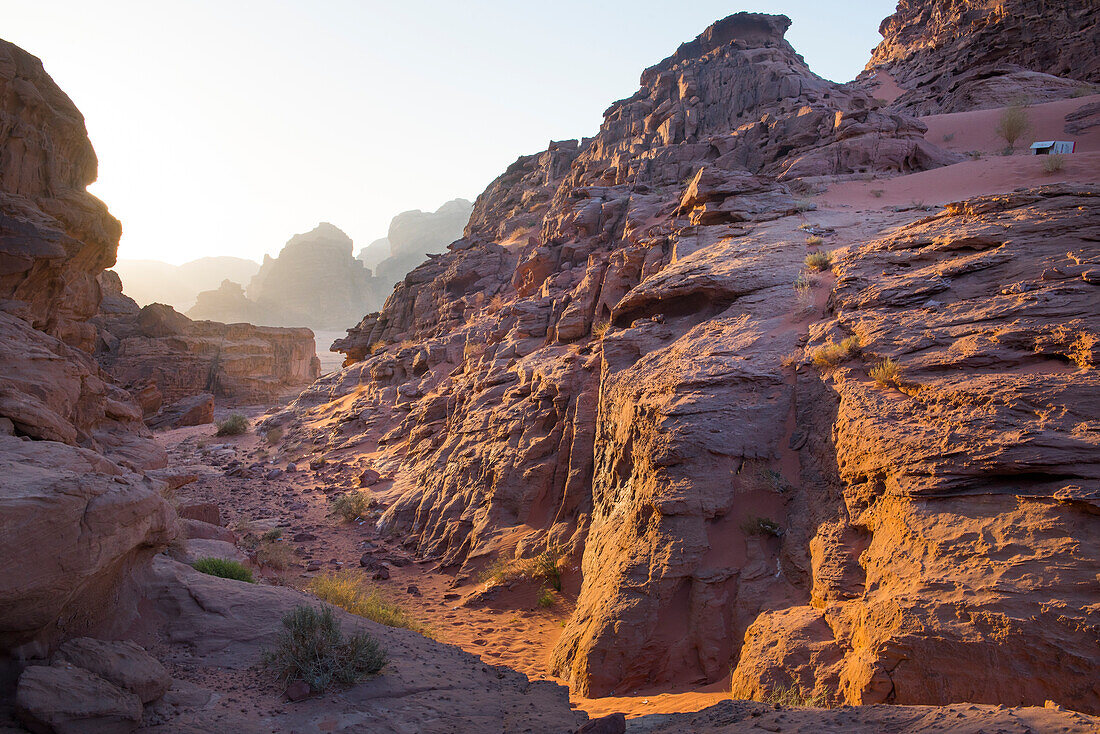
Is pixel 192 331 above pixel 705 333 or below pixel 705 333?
above

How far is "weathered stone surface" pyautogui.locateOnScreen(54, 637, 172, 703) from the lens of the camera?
3953 mm

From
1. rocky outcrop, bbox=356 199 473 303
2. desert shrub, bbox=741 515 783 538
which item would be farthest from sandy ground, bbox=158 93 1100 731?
rocky outcrop, bbox=356 199 473 303

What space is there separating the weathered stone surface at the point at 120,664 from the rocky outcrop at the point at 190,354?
89.0 feet

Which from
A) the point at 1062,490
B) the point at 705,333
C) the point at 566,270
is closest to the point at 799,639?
the point at 1062,490

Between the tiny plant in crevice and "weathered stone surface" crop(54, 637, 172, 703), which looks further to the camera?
the tiny plant in crevice

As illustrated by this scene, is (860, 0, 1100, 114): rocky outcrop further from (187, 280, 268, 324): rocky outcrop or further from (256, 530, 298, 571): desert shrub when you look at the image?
(187, 280, 268, 324): rocky outcrop

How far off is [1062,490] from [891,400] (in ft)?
6.31

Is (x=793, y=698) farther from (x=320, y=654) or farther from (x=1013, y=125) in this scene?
(x=1013, y=125)

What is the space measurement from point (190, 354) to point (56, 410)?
28.9m

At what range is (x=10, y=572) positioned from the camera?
3.41m

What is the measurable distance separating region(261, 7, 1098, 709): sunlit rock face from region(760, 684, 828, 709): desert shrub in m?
0.10

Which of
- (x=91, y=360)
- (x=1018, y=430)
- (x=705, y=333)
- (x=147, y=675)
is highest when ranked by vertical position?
(x=705, y=333)

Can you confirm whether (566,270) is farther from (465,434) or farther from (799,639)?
(799,639)

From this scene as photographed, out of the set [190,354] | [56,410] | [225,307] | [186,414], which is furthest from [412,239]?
[56,410]
